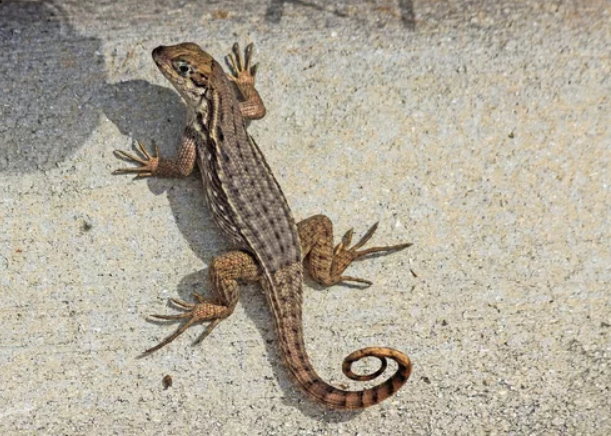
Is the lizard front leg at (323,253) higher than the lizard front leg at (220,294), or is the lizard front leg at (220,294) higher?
the lizard front leg at (323,253)

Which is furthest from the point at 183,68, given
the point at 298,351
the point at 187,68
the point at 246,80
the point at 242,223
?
the point at 298,351

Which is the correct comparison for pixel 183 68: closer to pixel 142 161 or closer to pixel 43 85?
pixel 142 161

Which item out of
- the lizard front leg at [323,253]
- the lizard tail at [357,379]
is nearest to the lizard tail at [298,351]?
the lizard tail at [357,379]

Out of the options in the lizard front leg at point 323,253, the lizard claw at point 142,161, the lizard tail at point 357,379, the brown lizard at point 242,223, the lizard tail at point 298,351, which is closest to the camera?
the lizard tail at point 357,379

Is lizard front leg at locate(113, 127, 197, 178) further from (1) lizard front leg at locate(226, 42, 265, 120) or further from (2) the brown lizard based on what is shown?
(1) lizard front leg at locate(226, 42, 265, 120)

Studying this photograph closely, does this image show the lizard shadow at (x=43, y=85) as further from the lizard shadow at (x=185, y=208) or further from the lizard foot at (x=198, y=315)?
the lizard foot at (x=198, y=315)

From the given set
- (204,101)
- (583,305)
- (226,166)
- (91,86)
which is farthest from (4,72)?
(583,305)
